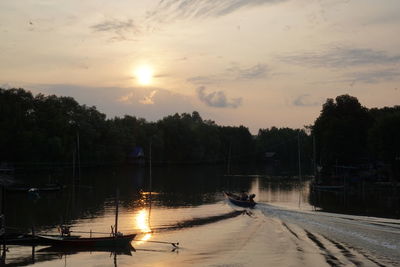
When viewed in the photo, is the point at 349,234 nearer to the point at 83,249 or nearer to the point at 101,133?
the point at 83,249

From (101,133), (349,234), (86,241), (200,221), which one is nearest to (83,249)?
(86,241)

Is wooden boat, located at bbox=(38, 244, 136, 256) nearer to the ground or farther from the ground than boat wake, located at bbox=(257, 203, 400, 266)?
nearer to the ground

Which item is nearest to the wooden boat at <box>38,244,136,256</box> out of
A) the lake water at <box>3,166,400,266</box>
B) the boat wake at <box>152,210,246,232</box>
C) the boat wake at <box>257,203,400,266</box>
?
the lake water at <box>3,166,400,266</box>

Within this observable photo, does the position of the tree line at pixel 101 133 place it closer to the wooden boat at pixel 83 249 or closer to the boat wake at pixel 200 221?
the boat wake at pixel 200 221

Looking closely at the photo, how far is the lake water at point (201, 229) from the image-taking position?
34.4 metres

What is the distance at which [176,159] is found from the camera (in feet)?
579

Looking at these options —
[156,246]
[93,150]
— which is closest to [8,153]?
[93,150]

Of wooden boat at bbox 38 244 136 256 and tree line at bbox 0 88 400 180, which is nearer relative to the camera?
wooden boat at bbox 38 244 136 256

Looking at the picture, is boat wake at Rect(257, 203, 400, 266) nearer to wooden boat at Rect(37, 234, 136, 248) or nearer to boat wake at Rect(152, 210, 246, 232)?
boat wake at Rect(152, 210, 246, 232)

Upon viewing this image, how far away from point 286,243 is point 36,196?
43633 mm

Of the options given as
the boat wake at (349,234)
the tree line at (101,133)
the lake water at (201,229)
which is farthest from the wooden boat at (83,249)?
the tree line at (101,133)

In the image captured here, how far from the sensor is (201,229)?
48000 mm

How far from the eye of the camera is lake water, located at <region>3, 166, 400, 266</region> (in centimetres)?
3444

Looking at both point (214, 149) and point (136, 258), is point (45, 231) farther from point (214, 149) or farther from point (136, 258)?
point (214, 149)
